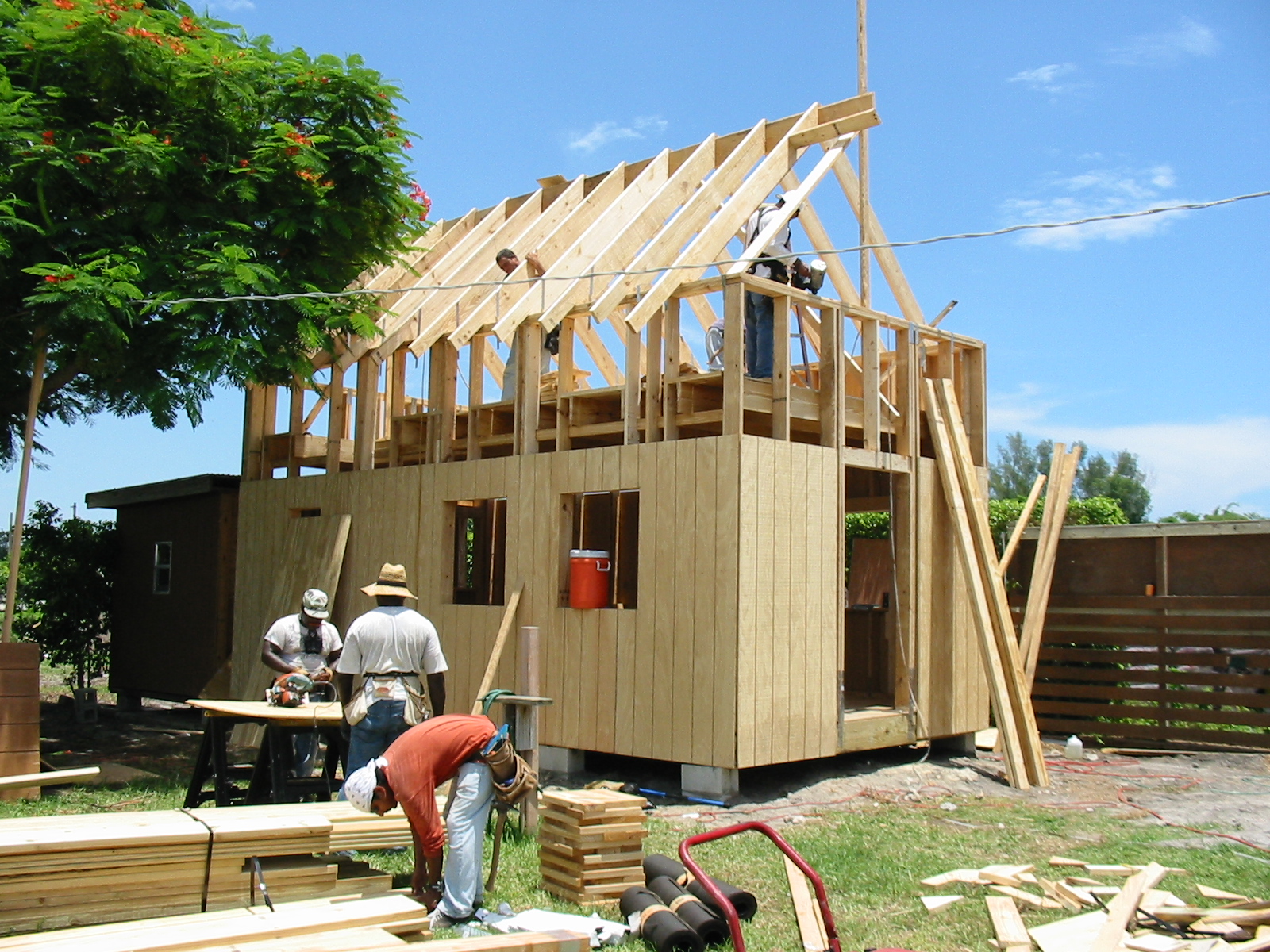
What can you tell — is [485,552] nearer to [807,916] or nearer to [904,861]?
[904,861]

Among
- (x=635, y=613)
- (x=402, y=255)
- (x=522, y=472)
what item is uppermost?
(x=402, y=255)

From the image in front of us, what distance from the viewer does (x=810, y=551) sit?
1034 centimetres

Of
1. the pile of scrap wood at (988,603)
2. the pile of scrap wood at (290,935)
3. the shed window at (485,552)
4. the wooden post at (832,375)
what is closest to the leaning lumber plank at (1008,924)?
the pile of scrap wood at (290,935)

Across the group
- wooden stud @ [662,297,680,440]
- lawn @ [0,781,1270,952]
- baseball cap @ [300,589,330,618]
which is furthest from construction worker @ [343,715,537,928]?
wooden stud @ [662,297,680,440]

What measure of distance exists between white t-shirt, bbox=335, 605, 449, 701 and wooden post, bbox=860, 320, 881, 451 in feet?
17.0

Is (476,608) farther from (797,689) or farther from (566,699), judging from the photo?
(797,689)

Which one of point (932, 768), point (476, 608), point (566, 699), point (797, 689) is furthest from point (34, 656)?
point (932, 768)

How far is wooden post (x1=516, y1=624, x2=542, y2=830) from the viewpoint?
25.7ft

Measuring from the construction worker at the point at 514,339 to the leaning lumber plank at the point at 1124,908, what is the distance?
23.8ft

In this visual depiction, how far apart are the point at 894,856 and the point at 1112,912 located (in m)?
1.73

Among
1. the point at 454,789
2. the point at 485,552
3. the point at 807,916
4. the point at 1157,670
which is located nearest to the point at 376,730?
the point at 454,789

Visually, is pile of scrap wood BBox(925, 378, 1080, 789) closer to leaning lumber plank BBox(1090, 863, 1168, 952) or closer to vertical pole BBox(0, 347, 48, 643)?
leaning lumber plank BBox(1090, 863, 1168, 952)

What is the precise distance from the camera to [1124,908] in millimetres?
6066

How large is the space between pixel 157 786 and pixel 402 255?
→ 7061 mm
